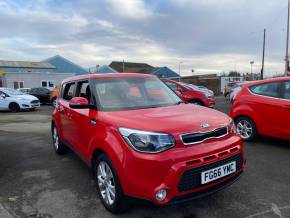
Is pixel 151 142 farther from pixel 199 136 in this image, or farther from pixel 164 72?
pixel 164 72

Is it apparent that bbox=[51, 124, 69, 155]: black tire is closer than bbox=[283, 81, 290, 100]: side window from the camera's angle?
No

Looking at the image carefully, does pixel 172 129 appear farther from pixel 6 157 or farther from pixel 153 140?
pixel 6 157

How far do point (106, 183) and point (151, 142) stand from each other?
99cm

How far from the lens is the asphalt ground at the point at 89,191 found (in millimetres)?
3467

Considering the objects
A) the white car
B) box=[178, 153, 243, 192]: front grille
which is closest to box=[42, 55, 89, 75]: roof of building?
the white car

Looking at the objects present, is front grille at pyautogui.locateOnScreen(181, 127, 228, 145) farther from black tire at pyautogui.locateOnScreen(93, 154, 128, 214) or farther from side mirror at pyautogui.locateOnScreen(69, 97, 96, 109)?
side mirror at pyautogui.locateOnScreen(69, 97, 96, 109)

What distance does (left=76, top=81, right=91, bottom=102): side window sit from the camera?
439cm

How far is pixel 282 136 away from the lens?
598 cm

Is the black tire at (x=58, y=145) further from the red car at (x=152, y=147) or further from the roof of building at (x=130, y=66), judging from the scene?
the roof of building at (x=130, y=66)

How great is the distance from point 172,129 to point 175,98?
5.20ft

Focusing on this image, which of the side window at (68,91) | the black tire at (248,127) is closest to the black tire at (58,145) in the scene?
the side window at (68,91)

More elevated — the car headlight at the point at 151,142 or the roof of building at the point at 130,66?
the roof of building at the point at 130,66

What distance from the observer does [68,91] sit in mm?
5531

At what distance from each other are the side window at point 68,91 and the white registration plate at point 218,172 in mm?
3059
